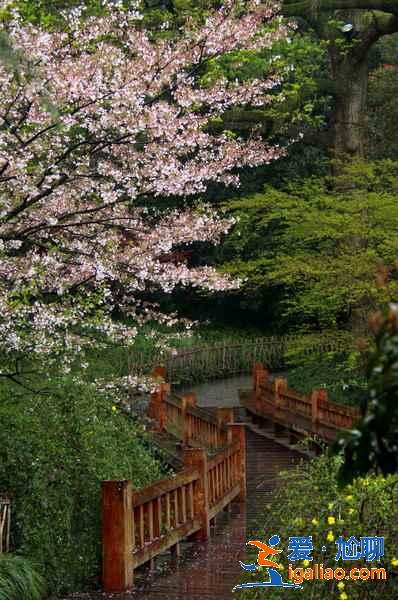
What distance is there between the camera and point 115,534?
8570 mm

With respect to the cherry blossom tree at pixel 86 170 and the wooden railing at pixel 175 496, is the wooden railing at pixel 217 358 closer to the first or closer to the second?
the wooden railing at pixel 175 496

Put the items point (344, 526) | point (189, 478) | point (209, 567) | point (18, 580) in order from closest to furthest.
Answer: point (344, 526) → point (18, 580) → point (209, 567) → point (189, 478)

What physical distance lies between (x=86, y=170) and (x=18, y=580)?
509 centimetres

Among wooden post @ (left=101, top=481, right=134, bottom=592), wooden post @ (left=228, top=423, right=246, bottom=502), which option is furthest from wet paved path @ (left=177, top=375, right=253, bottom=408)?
wooden post @ (left=101, top=481, right=134, bottom=592)

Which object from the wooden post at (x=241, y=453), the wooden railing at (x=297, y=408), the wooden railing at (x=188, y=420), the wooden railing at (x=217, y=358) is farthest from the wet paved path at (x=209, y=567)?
the wooden railing at (x=217, y=358)

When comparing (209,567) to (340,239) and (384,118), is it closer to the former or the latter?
(340,239)

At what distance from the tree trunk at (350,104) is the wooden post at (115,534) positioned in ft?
49.6

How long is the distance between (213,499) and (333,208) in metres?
8.63

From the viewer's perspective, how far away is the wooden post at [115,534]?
853 centimetres

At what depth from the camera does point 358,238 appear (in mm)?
18406

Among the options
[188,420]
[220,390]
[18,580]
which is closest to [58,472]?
[18,580]

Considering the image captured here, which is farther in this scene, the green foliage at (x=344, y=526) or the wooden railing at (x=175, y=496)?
the wooden railing at (x=175, y=496)

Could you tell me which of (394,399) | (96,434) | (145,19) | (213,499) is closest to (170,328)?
(145,19)

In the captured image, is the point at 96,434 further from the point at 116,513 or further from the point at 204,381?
the point at 204,381
